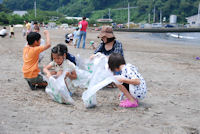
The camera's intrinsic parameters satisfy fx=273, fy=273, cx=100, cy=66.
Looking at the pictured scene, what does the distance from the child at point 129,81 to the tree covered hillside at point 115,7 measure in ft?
315

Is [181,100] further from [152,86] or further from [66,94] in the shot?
[66,94]

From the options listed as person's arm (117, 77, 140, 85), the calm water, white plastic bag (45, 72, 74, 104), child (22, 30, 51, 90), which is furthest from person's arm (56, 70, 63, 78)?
the calm water

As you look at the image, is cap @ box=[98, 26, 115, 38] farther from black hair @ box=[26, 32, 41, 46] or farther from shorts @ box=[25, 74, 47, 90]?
shorts @ box=[25, 74, 47, 90]

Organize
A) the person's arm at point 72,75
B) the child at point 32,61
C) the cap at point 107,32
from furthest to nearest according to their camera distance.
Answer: the cap at point 107,32, the child at point 32,61, the person's arm at point 72,75

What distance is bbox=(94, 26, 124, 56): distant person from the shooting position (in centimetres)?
525

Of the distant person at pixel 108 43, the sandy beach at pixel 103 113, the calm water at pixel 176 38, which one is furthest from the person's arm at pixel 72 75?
the calm water at pixel 176 38

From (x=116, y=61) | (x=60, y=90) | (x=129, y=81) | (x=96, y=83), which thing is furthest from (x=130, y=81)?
(x=60, y=90)

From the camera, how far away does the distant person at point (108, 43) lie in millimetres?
5246

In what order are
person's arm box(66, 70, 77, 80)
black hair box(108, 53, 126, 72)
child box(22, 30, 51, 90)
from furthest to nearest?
child box(22, 30, 51, 90) < person's arm box(66, 70, 77, 80) < black hair box(108, 53, 126, 72)

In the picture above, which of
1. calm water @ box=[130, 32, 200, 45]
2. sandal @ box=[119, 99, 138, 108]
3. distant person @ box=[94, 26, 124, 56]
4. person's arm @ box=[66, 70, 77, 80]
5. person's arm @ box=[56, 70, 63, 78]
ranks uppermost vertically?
distant person @ box=[94, 26, 124, 56]

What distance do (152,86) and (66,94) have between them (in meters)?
2.17

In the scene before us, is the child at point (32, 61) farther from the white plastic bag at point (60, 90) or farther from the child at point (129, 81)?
the child at point (129, 81)

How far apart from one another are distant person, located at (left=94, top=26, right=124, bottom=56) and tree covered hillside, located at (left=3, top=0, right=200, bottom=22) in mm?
94503

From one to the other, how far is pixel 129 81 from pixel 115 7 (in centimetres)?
11814
